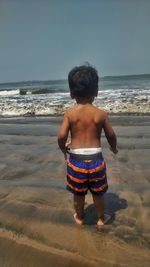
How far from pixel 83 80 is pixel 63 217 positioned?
1323mm

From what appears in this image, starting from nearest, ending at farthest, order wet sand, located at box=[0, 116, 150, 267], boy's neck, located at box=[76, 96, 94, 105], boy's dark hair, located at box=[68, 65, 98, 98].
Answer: wet sand, located at box=[0, 116, 150, 267] < boy's dark hair, located at box=[68, 65, 98, 98] < boy's neck, located at box=[76, 96, 94, 105]


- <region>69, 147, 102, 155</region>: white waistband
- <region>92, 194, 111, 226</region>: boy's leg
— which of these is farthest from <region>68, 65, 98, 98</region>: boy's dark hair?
<region>92, 194, 111, 226</region>: boy's leg

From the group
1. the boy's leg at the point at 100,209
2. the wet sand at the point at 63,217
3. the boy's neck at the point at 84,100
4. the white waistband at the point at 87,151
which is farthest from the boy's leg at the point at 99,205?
the boy's neck at the point at 84,100

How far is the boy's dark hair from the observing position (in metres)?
3.21

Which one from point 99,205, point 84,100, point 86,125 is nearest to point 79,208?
point 99,205

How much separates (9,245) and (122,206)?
1.31 m

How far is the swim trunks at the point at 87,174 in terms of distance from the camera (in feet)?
10.7

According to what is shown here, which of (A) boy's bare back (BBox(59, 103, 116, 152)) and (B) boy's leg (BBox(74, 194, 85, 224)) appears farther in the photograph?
(B) boy's leg (BBox(74, 194, 85, 224))

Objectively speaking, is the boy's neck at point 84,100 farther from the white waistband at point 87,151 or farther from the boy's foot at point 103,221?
the boy's foot at point 103,221

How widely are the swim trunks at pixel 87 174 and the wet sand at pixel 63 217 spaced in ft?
1.19

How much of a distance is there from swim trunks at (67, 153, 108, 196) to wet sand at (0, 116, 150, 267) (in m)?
0.36

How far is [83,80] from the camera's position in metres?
3.20

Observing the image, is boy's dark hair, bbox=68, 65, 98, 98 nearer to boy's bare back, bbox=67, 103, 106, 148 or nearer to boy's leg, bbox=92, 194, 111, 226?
boy's bare back, bbox=67, 103, 106, 148

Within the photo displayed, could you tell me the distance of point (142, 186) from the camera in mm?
4336
